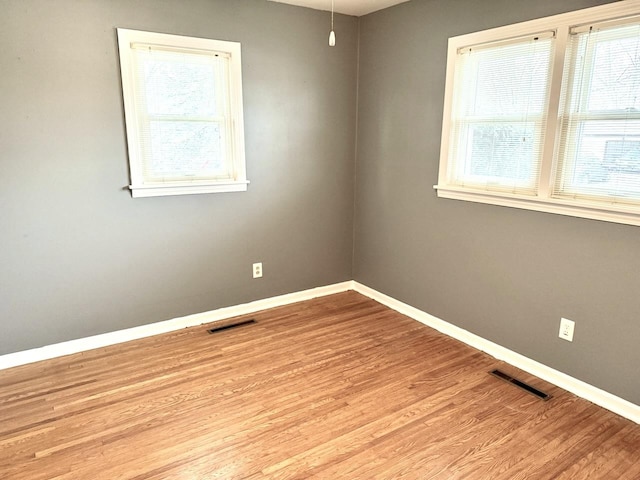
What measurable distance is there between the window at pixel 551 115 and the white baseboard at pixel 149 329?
1.65 metres

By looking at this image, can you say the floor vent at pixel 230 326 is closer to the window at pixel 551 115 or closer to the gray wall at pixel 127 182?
the gray wall at pixel 127 182

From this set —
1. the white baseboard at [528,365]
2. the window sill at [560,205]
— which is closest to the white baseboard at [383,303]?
the white baseboard at [528,365]

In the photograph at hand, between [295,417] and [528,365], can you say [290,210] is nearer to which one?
[295,417]

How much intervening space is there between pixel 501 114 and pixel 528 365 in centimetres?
163

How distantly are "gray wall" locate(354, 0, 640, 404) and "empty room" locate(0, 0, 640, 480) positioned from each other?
17 millimetres

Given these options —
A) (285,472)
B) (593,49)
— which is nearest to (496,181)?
(593,49)

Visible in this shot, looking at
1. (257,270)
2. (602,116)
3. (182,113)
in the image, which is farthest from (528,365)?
(182,113)

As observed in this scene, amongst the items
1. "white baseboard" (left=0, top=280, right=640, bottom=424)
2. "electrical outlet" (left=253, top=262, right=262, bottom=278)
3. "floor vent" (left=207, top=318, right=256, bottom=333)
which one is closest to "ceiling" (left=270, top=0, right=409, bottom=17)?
"electrical outlet" (left=253, top=262, right=262, bottom=278)

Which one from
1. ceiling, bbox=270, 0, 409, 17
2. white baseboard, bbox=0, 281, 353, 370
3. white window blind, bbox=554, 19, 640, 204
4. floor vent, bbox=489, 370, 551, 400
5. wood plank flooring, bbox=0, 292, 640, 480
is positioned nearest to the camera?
wood plank flooring, bbox=0, 292, 640, 480

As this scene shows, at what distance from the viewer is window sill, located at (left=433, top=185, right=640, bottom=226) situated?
221 cm

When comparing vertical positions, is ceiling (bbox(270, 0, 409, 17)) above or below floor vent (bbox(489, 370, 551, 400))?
above

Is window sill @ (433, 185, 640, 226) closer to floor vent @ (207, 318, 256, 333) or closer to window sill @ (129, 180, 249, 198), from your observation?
window sill @ (129, 180, 249, 198)

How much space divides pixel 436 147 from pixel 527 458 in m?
2.10

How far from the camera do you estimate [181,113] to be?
3111 mm
